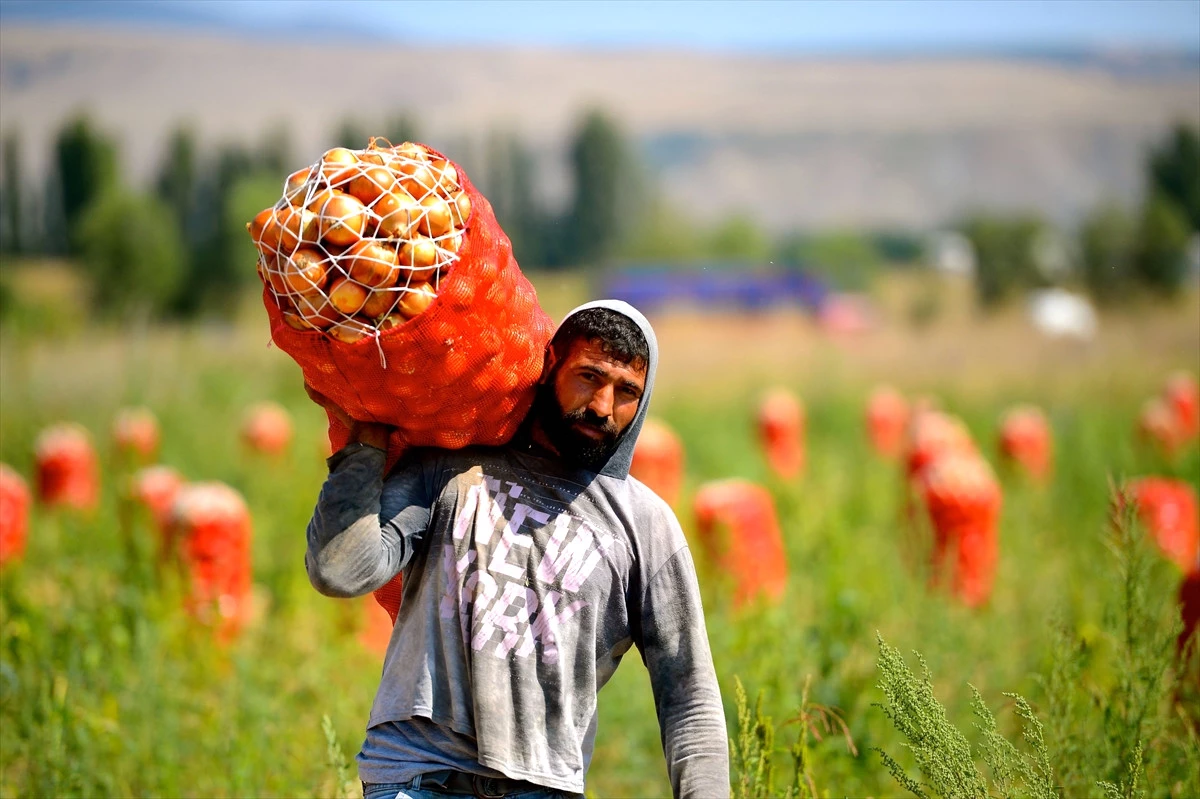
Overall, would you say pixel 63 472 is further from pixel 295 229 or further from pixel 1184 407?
pixel 1184 407

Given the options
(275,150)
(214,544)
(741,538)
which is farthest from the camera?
(275,150)

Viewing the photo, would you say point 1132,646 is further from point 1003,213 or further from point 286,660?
point 1003,213

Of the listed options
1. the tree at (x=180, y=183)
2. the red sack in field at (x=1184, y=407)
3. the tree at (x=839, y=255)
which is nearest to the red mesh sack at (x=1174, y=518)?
the red sack in field at (x=1184, y=407)

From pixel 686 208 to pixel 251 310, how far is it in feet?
Result: 93.7

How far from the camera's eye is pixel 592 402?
2305 millimetres

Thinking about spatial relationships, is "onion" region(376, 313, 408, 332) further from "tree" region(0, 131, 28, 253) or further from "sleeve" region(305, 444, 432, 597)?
"tree" region(0, 131, 28, 253)

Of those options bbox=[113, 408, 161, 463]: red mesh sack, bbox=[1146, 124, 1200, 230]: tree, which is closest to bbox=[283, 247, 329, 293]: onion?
bbox=[113, 408, 161, 463]: red mesh sack

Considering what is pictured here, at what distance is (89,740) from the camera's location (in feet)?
13.1

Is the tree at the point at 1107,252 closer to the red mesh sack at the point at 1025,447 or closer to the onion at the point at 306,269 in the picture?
the red mesh sack at the point at 1025,447

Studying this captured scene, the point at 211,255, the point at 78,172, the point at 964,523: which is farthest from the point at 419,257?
the point at 211,255

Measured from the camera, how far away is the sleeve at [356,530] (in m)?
2.17

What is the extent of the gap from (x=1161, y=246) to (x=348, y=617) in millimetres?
14477

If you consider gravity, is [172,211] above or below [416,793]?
below

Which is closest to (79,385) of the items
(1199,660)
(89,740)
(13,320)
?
(13,320)
